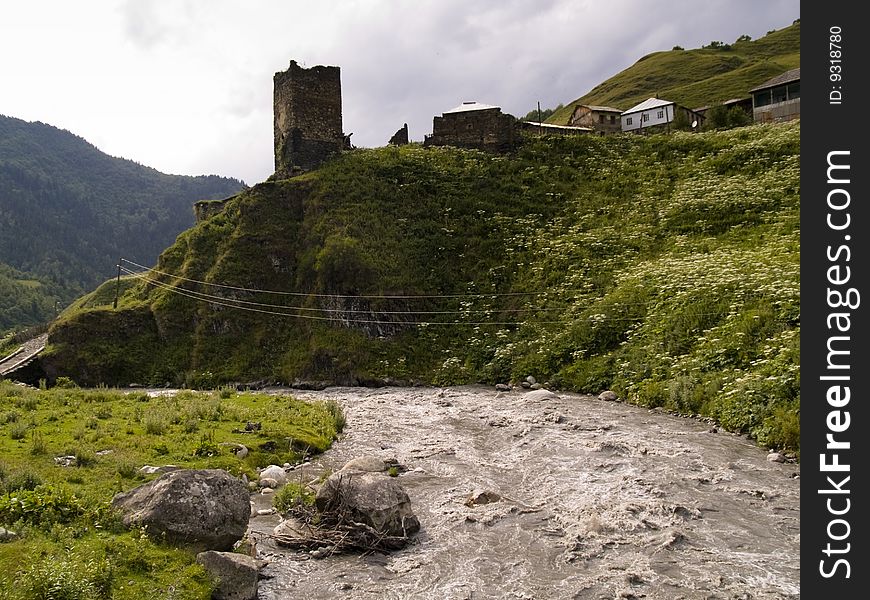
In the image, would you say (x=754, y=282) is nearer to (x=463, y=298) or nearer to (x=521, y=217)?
(x=463, y=298)

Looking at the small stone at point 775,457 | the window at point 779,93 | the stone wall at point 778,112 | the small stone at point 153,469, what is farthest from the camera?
the window at point 779,93

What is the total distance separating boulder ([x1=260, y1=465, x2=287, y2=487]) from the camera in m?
17.3

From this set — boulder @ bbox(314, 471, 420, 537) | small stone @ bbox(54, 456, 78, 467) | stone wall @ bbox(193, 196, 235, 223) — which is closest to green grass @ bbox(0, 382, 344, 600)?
small stone @ bbox(54, 456, 78, 467)

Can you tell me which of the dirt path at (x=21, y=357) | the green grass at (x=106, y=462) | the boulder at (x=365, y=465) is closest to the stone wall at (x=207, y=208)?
the dirt path at (x=21, y=357)

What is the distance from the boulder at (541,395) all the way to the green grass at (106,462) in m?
9.22

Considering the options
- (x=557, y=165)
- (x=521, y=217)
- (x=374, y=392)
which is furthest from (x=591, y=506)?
Result: (x=557, y=165)

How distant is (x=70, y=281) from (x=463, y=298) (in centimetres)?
18520

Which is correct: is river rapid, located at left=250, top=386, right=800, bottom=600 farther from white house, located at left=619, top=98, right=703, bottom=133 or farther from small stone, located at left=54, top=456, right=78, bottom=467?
white house, located at left=619, top=98, right=703, bottom=133

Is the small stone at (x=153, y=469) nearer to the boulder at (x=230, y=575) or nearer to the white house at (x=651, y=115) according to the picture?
the boulder at (x=230, y=575)

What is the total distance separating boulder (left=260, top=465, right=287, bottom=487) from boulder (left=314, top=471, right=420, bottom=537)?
4.07 metres

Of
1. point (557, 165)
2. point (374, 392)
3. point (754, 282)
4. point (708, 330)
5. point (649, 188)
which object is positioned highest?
point (557, 165)

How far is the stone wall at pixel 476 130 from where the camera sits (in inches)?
2393

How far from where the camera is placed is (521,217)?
49250mm

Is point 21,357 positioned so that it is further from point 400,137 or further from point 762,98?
point 762,98
